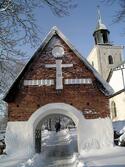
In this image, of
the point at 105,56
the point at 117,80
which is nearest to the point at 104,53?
the point at 105,56

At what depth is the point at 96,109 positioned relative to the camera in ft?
53.1

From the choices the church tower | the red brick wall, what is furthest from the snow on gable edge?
the church tower

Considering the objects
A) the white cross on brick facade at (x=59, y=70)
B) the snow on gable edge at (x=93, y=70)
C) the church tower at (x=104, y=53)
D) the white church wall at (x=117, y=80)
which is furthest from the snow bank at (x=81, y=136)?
the church tower at (x=104, y=53)

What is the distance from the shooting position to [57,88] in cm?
1638

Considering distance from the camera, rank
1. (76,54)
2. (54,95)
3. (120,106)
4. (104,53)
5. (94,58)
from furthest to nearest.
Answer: (94,58) < (104,53) < (120,106) < (76,54) < (54,95)

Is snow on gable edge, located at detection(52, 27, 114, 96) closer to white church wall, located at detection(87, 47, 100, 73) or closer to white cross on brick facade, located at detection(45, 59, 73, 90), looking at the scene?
white cross on brick facade, located at detection(45, 59, 73, 90)

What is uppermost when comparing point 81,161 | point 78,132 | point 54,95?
point 54,95

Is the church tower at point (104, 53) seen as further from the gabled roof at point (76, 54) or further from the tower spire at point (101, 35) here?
the gabled roof at point (76, 54)

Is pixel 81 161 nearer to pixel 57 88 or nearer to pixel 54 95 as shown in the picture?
pixel 54 95

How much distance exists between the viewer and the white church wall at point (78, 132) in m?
15.5

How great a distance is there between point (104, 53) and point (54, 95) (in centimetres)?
3416

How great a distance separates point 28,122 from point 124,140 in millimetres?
6105

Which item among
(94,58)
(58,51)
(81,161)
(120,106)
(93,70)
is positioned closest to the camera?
(81,161)

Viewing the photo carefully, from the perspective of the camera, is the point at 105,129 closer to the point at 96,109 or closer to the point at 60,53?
the point at 96,109
